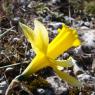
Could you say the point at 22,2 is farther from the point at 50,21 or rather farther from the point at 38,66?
the point at 38,66

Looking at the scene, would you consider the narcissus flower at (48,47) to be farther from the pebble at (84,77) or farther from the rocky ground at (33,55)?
the pebble at (84,77)

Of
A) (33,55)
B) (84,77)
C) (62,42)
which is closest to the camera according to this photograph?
(62,42)

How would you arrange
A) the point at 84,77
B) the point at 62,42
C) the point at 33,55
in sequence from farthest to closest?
1. the point at 33,55
2. the point at 84,77
3. the point at 62,42

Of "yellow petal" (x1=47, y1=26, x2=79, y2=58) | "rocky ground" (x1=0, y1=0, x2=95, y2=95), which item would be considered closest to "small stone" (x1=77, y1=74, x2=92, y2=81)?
"rocky ground" (x1=0, y1=0, x2=95, y2=95)

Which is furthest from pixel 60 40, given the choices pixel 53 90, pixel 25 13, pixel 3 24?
pixel 25 13

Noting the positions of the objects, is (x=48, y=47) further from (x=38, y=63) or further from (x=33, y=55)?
(x=33, y=55)

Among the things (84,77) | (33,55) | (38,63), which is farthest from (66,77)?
(33,55)

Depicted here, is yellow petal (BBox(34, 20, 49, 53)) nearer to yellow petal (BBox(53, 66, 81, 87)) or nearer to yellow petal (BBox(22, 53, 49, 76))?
yellow petal (BBox(22, 53, 49, 76))

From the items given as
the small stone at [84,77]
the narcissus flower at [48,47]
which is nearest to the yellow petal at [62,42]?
the narcissus flower at [48,47]
